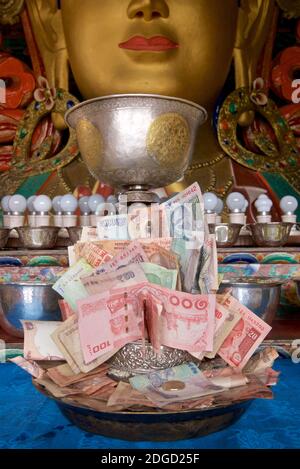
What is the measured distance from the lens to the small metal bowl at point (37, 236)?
187 centimetres

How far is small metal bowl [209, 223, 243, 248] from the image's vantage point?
1.85 m

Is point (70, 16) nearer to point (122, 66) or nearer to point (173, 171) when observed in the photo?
point (122, 66)

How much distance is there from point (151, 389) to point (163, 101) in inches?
32.3

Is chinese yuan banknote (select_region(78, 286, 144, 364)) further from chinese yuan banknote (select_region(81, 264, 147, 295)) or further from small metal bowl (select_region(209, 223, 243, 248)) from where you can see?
small metal bowl (select_region(209, 223, 243, 248))

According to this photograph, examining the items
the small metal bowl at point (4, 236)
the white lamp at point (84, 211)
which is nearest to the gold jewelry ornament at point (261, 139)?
the white lamp at point (84, 211)

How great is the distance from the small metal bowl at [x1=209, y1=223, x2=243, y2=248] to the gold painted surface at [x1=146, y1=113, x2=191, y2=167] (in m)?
0.53

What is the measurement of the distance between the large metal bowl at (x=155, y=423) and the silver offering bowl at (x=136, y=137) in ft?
2.79

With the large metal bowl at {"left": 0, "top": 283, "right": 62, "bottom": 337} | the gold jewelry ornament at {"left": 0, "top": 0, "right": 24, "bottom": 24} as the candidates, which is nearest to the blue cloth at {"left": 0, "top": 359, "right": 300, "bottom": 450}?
the large metal bowl at {"left": 0, "top": 283, "right": 62, "bottom": 337}

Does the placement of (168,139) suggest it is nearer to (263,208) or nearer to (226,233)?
(226,233)

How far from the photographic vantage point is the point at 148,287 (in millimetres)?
623

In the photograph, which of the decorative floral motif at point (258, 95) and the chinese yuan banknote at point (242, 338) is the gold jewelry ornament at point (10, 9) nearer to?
the decorative floral motif at point (258, 95)

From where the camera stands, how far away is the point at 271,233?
6.10 feet

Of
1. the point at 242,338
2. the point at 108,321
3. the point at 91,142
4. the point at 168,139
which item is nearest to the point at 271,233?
the point at 168,139

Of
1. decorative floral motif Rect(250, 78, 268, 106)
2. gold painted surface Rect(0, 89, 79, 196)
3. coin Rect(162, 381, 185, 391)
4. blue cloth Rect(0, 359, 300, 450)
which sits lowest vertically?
blue cloth Rect(0, 359, 300, 450)
